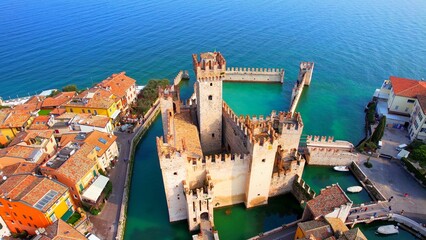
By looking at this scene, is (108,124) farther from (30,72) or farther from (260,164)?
(30,72)

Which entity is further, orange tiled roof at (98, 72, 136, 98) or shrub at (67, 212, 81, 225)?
orange tiled roof at (98, 72, 136, 98)

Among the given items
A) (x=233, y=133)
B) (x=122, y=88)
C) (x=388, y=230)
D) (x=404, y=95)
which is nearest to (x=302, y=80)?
(x=404, y=95)

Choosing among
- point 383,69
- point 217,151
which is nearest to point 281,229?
point 217,151

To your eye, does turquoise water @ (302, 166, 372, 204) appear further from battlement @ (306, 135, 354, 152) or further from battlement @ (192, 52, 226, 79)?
battlement @ (192, 52, 226, 79)

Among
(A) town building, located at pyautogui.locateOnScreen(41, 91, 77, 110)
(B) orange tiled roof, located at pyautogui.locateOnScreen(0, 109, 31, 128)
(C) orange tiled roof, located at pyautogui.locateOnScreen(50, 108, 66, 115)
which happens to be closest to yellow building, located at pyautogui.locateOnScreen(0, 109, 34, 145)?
Answer: (B) orange tiled roof, located at pyautogui.locateOnScreen(0, 109, 31, 128)

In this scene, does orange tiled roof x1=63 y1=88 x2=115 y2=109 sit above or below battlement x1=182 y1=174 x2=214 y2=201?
above

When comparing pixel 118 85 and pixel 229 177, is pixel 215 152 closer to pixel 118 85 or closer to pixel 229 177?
pixel 229 177

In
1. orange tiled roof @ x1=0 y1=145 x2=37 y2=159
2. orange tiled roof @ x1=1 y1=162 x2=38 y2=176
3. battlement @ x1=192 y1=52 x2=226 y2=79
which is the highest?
battlement @ x1=192 y1=52 x2=226 y2=79
